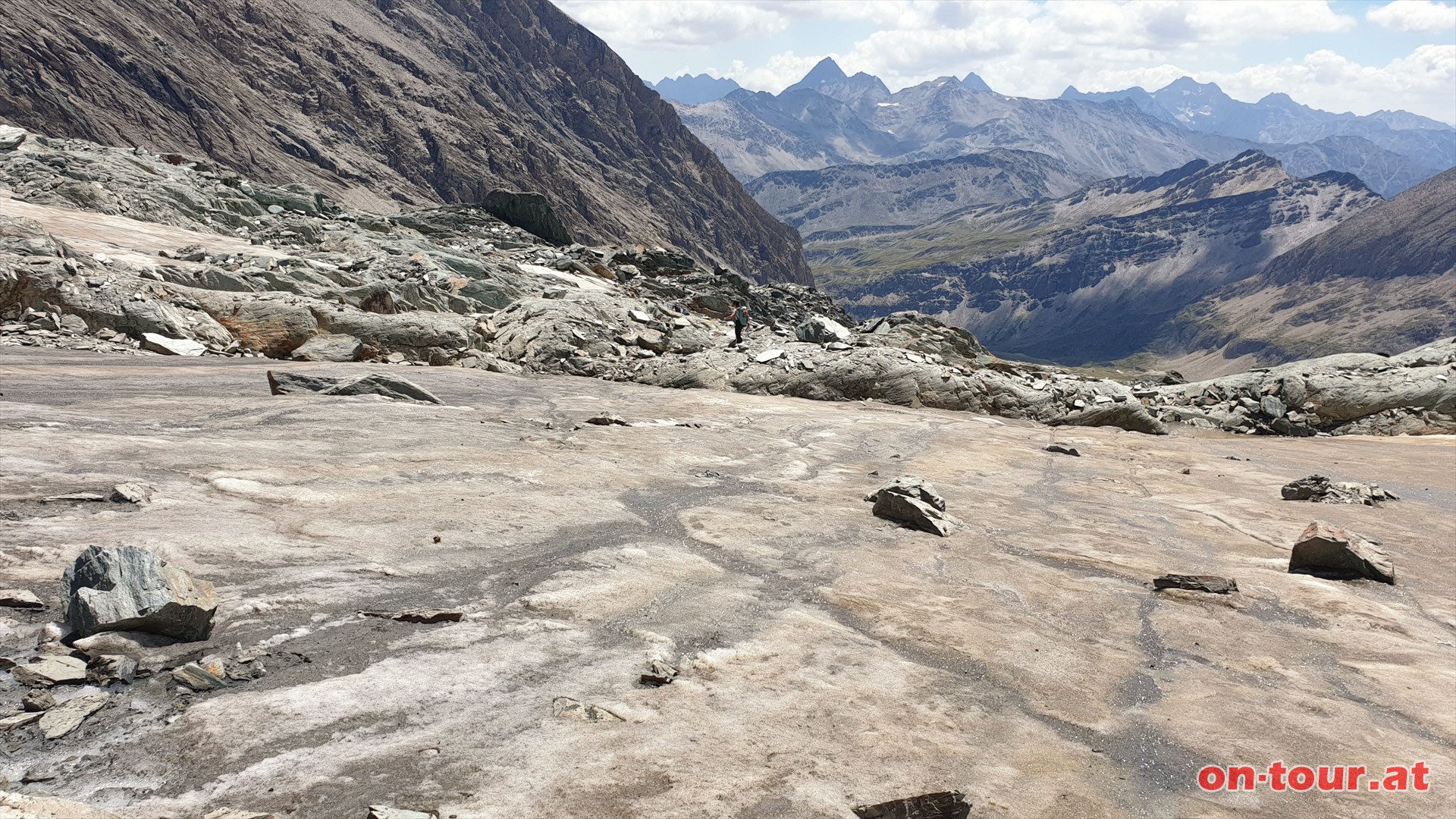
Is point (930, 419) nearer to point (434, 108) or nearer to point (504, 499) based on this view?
point (504, 499)

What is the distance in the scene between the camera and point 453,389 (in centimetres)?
1814

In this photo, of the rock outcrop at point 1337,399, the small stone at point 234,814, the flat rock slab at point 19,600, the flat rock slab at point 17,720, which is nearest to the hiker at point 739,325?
the rock outcrop at point 1337,399

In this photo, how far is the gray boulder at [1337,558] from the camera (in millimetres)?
10734

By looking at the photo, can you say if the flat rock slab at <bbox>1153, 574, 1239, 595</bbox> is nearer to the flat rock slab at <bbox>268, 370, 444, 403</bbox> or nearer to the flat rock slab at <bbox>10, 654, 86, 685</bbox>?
the flat rock slab at <bbox>10, 654, 86, 685</bbox>

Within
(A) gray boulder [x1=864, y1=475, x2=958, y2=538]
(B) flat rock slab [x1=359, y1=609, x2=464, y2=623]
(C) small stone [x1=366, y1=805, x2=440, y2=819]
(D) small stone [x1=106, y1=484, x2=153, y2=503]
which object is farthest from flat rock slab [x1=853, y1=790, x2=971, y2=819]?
(D) small stone [x1=106, y1=484, x2=153, y2=503]

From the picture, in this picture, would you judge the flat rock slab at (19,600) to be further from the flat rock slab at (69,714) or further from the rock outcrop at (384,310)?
the rock outcrop at (384,310)

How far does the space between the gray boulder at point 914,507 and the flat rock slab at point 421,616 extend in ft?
22.1

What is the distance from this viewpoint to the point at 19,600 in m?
5.83

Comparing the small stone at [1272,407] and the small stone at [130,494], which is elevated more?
the small stone at [130,494]

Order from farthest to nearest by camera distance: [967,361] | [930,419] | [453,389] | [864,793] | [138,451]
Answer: [967,361]
[930,419]
[453,389]
[138,451]
[864,793]

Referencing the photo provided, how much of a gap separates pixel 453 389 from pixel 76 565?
12.4 metres

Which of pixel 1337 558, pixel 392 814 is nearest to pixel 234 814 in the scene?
pixel 392 814

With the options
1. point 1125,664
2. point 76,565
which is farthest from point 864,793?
point 76,565

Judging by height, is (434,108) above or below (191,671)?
above
